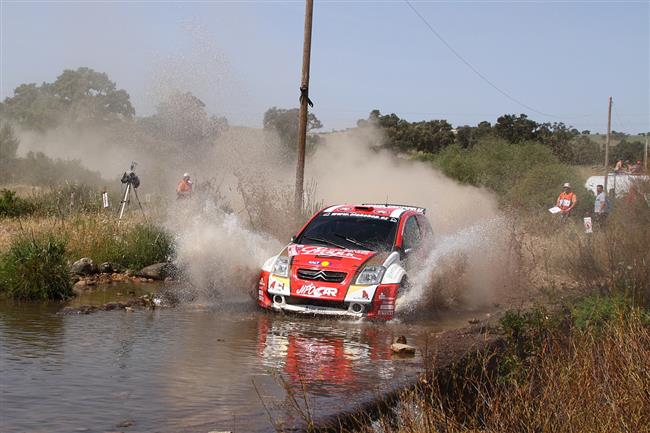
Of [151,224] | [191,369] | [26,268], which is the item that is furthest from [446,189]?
[191,369]

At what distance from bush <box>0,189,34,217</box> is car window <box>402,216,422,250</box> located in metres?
13.9

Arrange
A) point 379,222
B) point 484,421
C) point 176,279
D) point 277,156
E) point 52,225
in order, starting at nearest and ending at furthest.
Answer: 1. point 484,421
2. point 379,222
3. point 176,279
4. point 52,225
5. point 277,156

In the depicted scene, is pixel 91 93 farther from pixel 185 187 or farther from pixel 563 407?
pixel 563 407

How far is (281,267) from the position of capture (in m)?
12.7

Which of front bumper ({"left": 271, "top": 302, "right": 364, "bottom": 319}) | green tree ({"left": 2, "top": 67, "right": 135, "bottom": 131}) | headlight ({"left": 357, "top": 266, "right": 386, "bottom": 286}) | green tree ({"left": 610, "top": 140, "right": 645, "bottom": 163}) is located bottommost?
front bumper ({"left": 271, "top": 302, "right": 364, "bottom": 319})

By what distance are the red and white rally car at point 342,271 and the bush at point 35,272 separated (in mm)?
3113

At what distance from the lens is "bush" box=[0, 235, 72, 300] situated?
12.9 metres

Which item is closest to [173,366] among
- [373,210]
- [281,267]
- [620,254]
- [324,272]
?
[324,272]

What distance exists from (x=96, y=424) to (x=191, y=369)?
7.08 feet

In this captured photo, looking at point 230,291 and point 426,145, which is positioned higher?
point 426,145

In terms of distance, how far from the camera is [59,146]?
232 ft

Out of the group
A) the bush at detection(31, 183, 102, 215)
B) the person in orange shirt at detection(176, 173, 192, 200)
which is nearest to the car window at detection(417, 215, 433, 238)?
the bush at detection(31, 183, 102, 215)

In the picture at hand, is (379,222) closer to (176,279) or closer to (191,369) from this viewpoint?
(176,279)

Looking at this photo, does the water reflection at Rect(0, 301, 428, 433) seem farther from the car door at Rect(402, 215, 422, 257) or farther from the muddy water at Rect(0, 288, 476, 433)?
the car door at Rect(402, 215, 422, 257)
